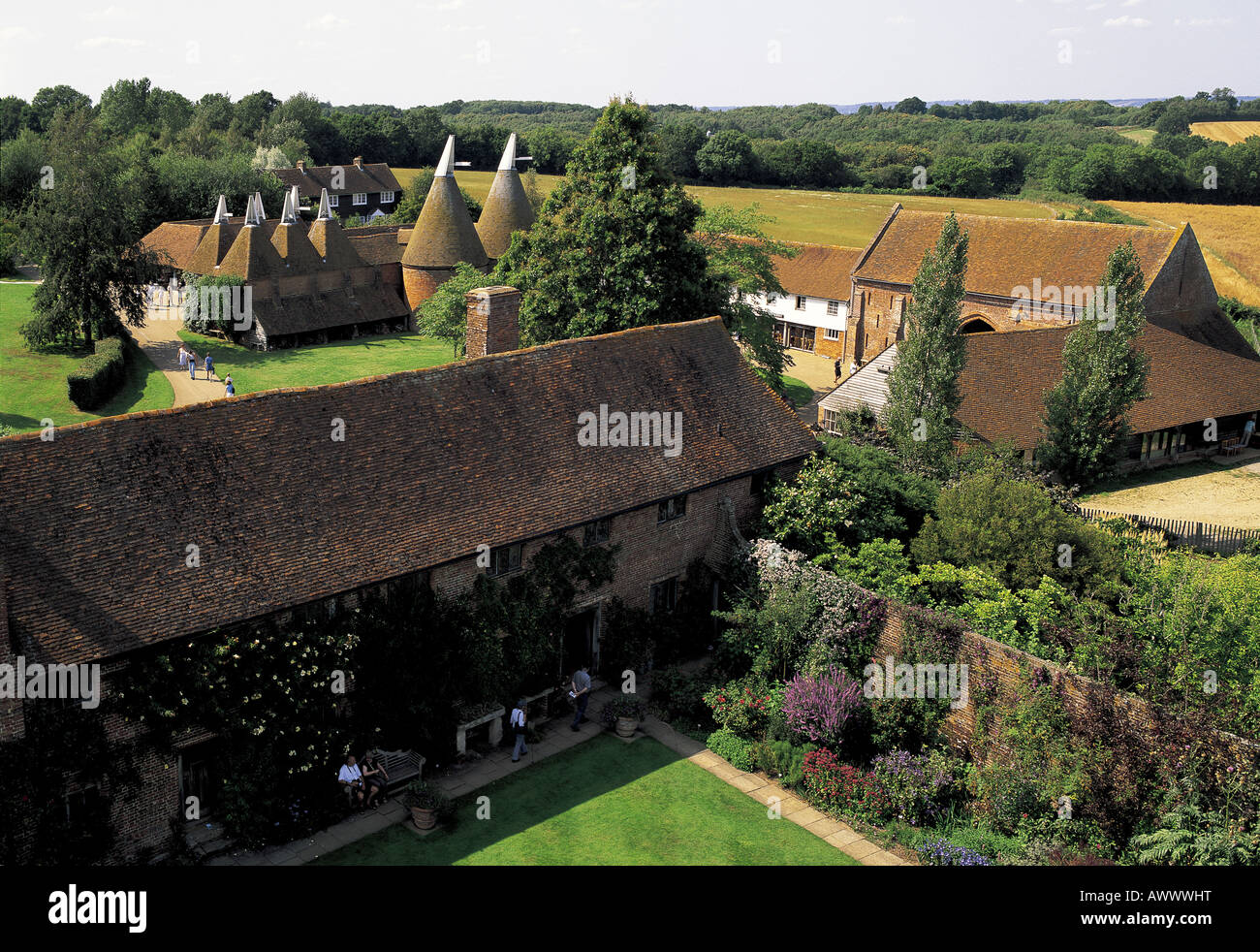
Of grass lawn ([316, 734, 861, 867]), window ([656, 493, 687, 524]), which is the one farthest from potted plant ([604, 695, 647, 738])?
window ([656, 493, 687, 524])

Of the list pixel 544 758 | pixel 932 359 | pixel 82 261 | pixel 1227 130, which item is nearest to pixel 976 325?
pixel 932 359

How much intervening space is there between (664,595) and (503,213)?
4435 cm

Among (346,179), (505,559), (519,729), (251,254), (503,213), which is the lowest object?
(519,729)

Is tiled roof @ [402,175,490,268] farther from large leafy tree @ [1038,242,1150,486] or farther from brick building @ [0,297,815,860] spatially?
brick building @ [0,297,815,860]

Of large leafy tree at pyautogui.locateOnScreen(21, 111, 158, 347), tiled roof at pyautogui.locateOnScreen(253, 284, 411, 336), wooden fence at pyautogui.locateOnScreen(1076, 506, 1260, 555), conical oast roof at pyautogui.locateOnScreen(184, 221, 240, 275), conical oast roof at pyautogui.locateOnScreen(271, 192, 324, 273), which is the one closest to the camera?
wooden fence at pyautogui.locateOnScreen(1076, 506, 1260, 555)

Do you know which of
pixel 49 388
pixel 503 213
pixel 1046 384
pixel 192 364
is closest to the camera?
pixel 1046 384

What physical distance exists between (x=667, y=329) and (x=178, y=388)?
28.9 meters

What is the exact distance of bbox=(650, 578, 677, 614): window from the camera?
23.7 metres

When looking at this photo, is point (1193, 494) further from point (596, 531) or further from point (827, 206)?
point (827, 206)

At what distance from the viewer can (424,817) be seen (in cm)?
1738

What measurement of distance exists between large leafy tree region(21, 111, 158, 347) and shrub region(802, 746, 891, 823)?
4513cm

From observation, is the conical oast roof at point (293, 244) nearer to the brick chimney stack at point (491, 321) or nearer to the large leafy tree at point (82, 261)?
→ the large leafy tree at point (82, 261)

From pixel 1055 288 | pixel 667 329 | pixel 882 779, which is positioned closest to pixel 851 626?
pixel 882 779

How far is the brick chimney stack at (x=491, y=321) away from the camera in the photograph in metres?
24.2
